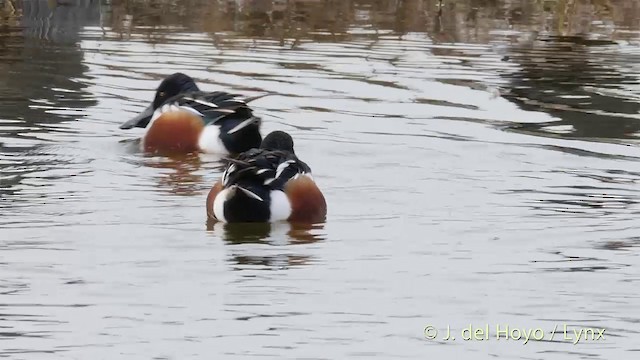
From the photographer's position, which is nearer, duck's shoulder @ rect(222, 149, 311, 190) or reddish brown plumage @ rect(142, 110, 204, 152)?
duck's shoulder @ rect(222, 149, 311, 190)

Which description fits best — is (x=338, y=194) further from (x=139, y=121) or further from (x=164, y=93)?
(x=164, y=93)

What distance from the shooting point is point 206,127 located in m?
11.6

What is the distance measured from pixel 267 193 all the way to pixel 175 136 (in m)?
2.97

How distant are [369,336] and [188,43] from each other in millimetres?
11043

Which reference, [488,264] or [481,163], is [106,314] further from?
[481,163]

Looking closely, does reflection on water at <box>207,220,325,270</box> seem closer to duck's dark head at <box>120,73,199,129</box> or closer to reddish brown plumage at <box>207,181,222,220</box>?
reddish brown plumage at <box>207,181,222,220</box>

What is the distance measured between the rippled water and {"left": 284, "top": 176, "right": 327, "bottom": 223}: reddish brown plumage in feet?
0.46

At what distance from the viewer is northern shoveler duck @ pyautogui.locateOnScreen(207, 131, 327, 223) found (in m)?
8.73

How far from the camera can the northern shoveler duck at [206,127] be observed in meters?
11.6

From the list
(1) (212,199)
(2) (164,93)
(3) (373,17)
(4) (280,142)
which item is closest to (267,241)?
(1) (212,199)

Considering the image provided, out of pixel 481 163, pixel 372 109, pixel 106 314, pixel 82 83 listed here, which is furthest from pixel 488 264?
pixel 82 83

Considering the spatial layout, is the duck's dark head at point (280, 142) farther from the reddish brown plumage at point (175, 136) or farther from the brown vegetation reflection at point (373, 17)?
the brown vegetation reflection at point (373, 17)

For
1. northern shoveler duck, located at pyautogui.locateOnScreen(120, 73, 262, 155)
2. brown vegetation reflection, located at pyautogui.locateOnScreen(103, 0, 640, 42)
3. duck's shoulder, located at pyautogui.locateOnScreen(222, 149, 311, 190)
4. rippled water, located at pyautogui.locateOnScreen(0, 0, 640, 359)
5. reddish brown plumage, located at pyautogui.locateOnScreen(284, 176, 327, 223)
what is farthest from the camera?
brown vegetation reflection, located at pyautogui.locateOnScreen(103, 0, 640, 42)

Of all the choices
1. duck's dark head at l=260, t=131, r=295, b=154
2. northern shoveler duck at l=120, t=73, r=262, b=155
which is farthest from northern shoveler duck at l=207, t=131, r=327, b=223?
northern shoveler duck at l=120, t=73, r=262, b=155
